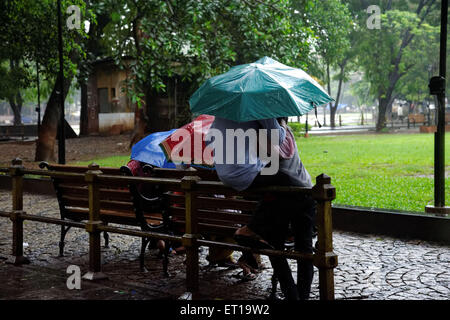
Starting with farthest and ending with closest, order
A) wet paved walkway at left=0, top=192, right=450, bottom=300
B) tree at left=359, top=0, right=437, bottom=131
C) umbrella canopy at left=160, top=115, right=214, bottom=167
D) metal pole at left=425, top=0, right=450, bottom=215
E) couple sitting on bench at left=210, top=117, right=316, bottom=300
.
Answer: tree at left=359, top=0, right=437, bottom=131 < metal pole at left=425, top=0, right=450, bottom=215 < umbrella canopy at left=160, top=115, right=214, bottom=167 < wet paved walkway at left=0, top=192, right=450, bottom=300 < couple sitting on bench at left=210, top=117, right=316, bottom=300

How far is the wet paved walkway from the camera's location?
5.35m

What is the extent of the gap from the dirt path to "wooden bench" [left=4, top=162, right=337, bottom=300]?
1240 cm

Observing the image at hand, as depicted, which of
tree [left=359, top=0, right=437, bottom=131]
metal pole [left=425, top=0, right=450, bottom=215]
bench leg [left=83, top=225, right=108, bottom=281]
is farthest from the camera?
tree [left=359, top=0, right=437, bottom=131]

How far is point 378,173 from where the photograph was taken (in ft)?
48.5

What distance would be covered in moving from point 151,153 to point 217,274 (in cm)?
157

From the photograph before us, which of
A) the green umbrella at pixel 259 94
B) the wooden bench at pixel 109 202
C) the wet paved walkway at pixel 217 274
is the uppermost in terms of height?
the green umbrella at pixel 259 94

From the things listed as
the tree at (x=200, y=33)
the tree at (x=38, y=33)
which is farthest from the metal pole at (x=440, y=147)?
the tree at (x=38, y=33)

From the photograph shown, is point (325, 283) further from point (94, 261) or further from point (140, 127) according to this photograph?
point (140, 127)

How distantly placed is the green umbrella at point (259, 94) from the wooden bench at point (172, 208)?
1.85 feet

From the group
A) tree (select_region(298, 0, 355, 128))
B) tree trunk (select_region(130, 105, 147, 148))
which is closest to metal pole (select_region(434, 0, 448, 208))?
tree trunk (select_region(130, 105, 147, 148))

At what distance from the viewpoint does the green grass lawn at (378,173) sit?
34.7ft

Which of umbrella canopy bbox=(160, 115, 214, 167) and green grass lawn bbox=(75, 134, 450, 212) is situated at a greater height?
umbrella canopy bbox=(160, 115, 214, 167)

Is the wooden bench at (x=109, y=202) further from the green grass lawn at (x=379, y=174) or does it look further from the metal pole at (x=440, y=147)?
the green grass lawn at (x=379, y=174)

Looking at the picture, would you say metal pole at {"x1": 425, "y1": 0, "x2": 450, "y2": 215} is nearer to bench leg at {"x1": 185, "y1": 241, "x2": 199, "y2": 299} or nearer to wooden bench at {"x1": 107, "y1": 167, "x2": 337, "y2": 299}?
wooden bench at {"x1": 107, "y1": 167, "x2": 337, "y2": 299}
